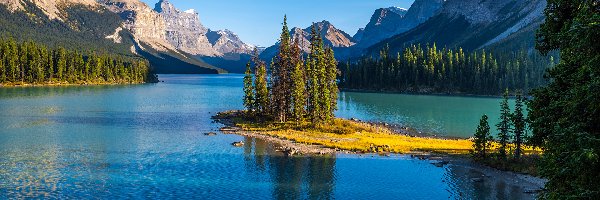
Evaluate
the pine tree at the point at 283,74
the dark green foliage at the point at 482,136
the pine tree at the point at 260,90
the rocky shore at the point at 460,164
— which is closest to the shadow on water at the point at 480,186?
the rocky shore at the point at 460,164

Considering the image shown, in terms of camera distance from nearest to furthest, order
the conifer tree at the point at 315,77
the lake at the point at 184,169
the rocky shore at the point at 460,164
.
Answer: the lake at the point at 184,169 → the rocky shore at the point at 460,164 → the conifer tree at the point at 315,77

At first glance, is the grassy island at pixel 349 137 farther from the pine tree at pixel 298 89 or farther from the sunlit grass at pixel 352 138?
the pine tree at pixel 298 89

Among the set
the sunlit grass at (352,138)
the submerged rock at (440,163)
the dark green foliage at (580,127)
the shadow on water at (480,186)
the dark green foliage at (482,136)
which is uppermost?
the dark green foliage at (580,127)

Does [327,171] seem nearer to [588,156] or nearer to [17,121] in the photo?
[588,156]

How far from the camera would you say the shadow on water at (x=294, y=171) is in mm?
50125

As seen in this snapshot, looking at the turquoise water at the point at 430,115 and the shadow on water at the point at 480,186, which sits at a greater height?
the turquoise water at the point at 430,115

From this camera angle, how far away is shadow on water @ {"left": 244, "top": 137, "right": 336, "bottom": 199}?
5012 cm

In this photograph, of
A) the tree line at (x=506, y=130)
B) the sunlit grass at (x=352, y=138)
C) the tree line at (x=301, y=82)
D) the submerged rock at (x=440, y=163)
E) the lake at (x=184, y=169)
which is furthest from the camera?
the tree line at (x=301, y=82)

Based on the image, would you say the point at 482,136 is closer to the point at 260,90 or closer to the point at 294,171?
the point at 294,171

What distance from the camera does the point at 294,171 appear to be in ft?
195

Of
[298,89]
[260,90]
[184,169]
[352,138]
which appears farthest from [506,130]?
[260,90]

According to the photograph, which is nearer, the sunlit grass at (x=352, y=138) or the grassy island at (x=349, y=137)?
the grassy island at (x=349, y=137)

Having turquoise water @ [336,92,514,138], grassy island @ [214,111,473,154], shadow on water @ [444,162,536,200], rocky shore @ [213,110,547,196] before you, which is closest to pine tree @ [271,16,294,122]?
grassy island @ [214,111,473,154]

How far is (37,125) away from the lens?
310ft
